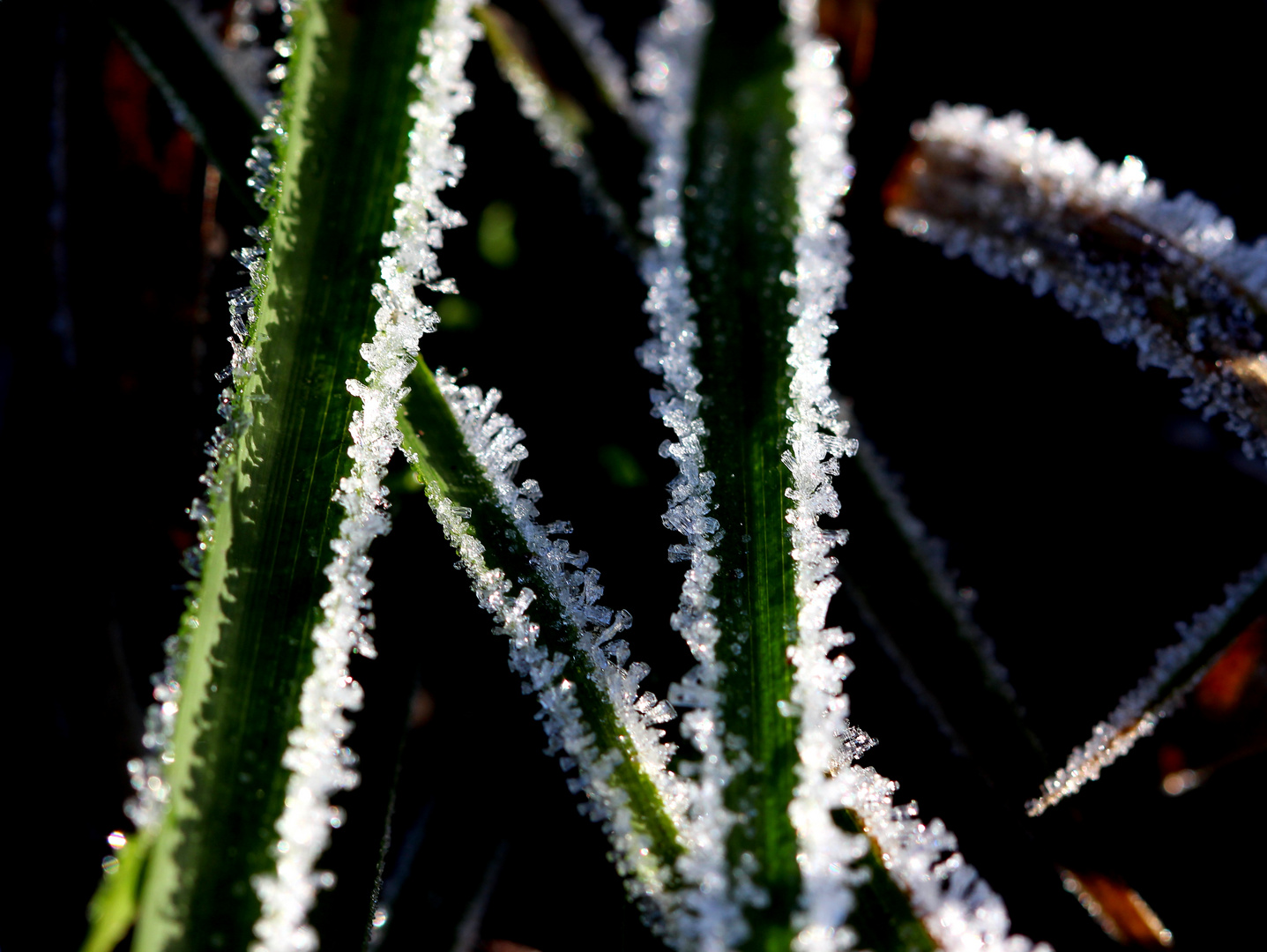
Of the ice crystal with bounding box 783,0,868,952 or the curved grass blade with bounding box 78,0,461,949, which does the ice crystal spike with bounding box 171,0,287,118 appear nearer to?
the curved grass blade with bounding box 78,0,461,949

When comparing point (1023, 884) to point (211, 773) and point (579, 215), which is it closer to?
point (211, 773)

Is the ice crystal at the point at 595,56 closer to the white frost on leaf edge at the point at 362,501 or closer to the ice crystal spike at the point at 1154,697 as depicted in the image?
the white frost on leaf edge at the point at 362,501

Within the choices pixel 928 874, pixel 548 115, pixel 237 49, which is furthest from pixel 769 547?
pixel 237 49

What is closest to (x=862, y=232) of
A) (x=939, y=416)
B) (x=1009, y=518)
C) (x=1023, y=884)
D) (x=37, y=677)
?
(x=939, y=416)

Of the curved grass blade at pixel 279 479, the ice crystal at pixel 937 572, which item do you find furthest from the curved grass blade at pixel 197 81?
the ice crystal at pixel 937 572

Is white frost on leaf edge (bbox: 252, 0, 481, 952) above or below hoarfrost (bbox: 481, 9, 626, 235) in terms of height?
below

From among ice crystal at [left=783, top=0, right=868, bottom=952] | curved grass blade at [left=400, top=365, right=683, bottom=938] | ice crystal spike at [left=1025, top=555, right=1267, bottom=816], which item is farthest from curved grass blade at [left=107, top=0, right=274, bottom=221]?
ice crystal spike at [left=1025, top=555, right=1267, bottom=816]
